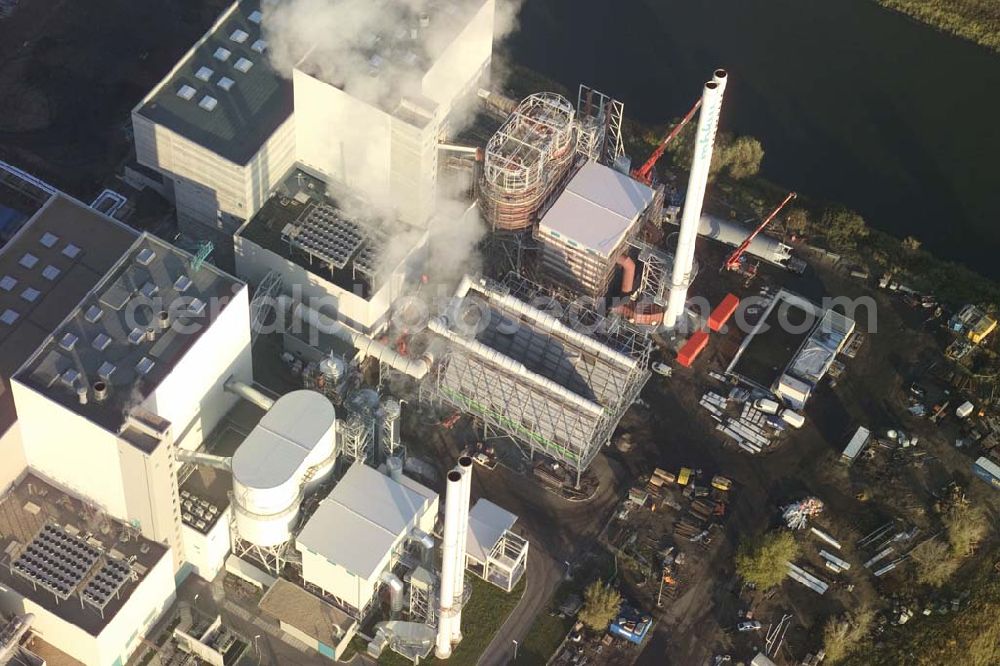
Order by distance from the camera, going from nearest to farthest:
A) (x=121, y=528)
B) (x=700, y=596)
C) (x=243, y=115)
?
(x=121, y=528) → (x=700, y=596) → (x=243, y=115)

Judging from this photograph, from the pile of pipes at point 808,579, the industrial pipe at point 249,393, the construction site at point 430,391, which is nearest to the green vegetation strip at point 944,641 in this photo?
the construction site at point 430,391

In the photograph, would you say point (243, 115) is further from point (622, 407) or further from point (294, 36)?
point (622, 407)

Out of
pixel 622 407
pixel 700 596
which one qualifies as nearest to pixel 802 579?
pixel 700 596

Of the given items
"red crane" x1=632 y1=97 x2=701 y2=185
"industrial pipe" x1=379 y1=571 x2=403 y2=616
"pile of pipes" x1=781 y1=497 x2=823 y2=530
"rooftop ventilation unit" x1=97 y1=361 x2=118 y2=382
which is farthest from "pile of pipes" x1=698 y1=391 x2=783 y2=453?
"rooftop ventilation unit" x1=97 y1=361 x2=118 y2=382

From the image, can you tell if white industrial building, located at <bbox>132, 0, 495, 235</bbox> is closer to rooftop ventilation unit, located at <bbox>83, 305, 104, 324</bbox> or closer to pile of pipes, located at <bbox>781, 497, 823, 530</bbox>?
rooftop ventilation unit, located at <bbox>83, 305, 104, 324</bbox>

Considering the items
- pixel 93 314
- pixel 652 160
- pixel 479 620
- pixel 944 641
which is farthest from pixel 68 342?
pixel 944 641

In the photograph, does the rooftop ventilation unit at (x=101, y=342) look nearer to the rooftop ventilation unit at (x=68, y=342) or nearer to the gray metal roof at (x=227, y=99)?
the rooftop ventilation unit at (x=68, y=342)
